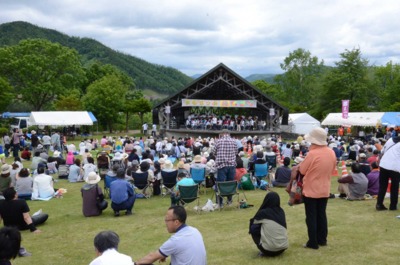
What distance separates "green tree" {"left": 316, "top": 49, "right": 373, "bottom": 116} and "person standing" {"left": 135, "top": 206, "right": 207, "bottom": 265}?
41426 millimetres

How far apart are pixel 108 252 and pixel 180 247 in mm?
640

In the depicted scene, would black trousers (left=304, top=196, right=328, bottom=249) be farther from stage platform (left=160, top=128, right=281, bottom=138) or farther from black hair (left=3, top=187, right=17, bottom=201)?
stage platform (left=160, top=128, right=281, bottom=138)

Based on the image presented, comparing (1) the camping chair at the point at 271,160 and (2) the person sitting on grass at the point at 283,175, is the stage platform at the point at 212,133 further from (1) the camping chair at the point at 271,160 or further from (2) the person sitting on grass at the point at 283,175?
(2) the person sitting on grass at the point at 283,175

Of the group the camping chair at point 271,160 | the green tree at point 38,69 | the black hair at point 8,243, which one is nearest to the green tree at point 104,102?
the green tree at point 38,69

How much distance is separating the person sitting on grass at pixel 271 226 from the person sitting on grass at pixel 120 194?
3.50m

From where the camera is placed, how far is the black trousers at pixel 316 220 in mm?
4828

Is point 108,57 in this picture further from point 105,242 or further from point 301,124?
point 105,242

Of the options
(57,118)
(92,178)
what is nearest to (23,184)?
(92,178)

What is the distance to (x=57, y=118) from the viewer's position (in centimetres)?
2822

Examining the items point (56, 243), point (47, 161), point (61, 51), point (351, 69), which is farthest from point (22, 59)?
point (56, 243)

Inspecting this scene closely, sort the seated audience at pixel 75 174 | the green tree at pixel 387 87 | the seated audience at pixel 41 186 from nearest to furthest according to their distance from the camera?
the seated audience at pixel 41 186
the seated audience at pixel 75 174
the green tree at pixel 387 87

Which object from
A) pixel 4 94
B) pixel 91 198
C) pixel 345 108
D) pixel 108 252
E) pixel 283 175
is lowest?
pixel 91 198

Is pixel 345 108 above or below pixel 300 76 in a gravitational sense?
below

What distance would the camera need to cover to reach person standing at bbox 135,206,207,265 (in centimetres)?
332
